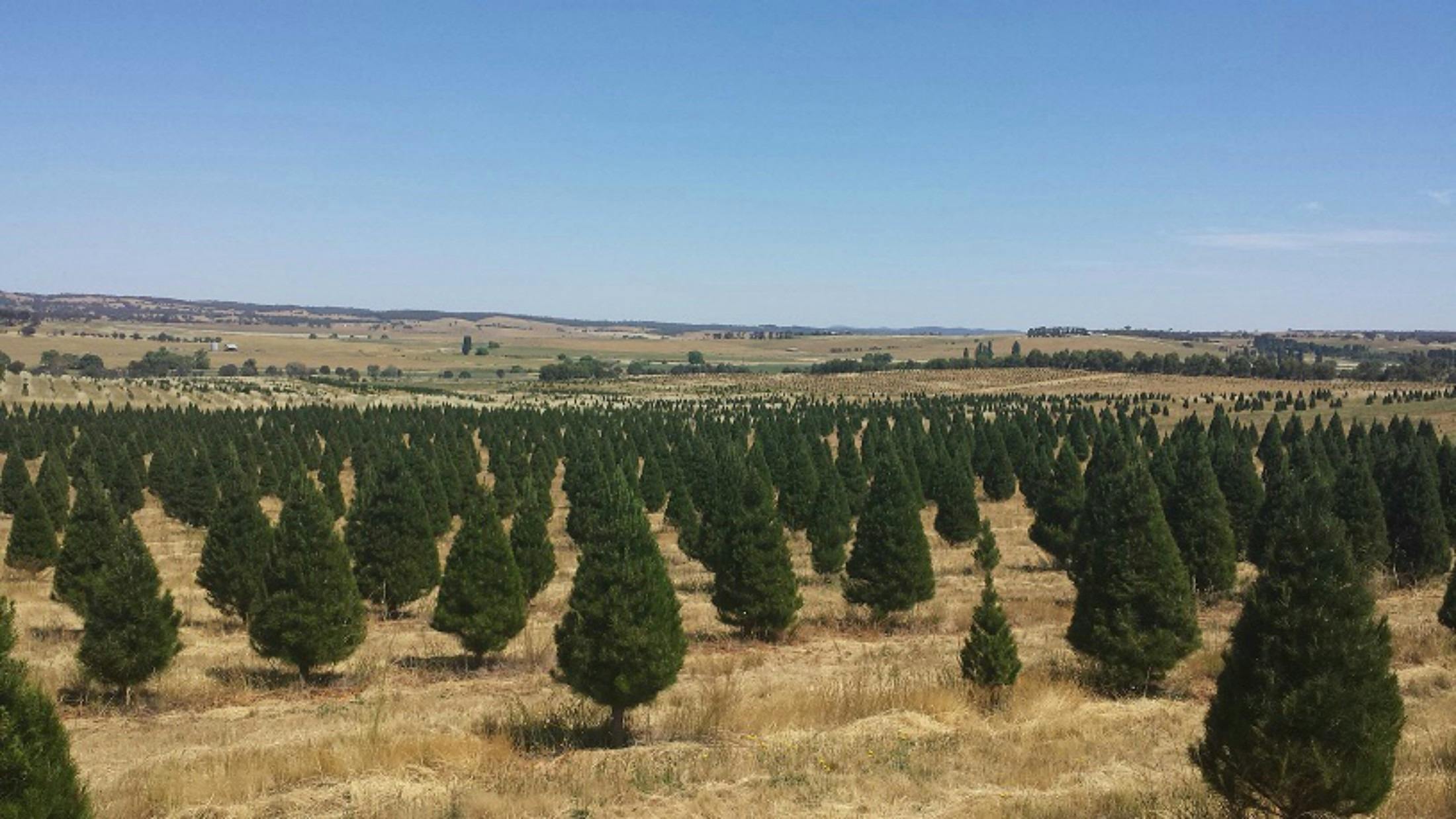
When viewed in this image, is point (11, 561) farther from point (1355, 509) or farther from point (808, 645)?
point (1355, 509)

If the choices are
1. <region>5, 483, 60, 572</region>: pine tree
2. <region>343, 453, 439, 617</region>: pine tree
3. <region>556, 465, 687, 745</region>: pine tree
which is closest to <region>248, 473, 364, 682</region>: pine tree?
<region>343, 453, 439, 617</region>: pine tree

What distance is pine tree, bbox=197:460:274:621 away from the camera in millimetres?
27906

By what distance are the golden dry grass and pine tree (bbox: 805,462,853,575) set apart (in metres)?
7.76

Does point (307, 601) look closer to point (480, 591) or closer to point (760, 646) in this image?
point (480, 591)

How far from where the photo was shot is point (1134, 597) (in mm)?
20172

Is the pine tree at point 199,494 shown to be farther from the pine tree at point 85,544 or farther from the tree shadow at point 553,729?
the tree shadow at point 553,729

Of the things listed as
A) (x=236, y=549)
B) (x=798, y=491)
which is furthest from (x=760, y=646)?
(x=798, y=491)

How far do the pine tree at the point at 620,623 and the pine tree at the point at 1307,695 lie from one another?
27.3ft

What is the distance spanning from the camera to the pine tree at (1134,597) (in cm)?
1989

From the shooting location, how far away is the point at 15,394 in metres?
114

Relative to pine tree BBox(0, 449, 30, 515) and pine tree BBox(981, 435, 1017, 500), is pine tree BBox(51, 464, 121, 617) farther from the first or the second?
pine tree BBox(981, 435, 1017, 500)

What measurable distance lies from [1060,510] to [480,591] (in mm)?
22411

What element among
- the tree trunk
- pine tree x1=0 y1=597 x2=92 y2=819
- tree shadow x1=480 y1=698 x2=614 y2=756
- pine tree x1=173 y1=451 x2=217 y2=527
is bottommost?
pine tree x1=173 y1=451 x2=217 y2=527

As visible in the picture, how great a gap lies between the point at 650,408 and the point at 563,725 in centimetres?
10337
